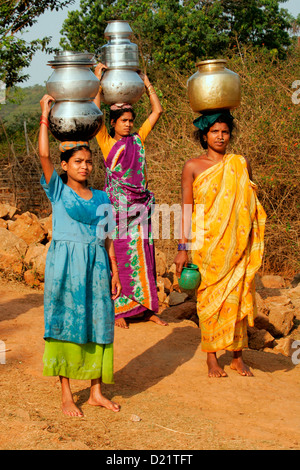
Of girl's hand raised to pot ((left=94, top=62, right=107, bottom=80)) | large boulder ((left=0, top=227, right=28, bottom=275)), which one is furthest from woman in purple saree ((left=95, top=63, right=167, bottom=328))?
large boulder ((left=0, top=227, right=28, bottom=275))

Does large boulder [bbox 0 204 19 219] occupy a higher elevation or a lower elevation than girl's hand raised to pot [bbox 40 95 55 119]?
lower

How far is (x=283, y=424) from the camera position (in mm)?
3600

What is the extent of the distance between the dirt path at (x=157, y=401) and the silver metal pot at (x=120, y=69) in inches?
89.9

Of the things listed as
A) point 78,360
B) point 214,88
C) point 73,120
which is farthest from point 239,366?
point 73,120

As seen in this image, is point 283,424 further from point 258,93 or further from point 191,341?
point 258,93

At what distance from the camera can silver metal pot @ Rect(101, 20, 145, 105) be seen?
5.45 meters

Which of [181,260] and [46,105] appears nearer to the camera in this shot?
[46,105]

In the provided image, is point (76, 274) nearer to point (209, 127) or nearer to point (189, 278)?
point (189, 278)

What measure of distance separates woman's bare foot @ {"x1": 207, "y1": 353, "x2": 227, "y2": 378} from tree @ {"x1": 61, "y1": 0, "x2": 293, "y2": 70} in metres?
12.7

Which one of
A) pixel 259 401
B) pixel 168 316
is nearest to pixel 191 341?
pixel 168 316

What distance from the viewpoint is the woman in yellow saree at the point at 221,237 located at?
4336mm

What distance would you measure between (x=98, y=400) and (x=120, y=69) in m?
3.16

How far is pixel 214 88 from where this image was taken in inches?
169

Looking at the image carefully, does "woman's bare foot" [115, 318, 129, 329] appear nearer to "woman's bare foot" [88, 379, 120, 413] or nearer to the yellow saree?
the yellow saree
